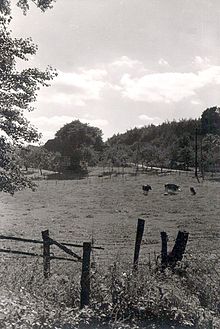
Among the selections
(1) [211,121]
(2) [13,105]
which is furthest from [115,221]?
(1) [211,121]

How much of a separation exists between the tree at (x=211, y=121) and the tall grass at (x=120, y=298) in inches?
4474

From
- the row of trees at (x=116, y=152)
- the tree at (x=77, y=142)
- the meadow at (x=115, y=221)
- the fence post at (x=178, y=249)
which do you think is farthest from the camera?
the tree at (x=77, y=142)

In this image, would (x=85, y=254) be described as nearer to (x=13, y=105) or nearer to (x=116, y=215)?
(x=13, y=105)

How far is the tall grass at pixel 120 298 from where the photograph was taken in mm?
6520

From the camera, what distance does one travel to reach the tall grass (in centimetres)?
652

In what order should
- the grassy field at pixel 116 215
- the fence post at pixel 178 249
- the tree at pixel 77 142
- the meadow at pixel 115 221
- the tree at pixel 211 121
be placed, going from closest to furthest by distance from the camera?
1. the fence post at pixel 178 249
2. the meadow at pixel 115 221
3. the grassy field at pixel 116 215
4. the tree at pixel 77 142
5. the tree at pixel 211 121

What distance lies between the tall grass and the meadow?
74mm

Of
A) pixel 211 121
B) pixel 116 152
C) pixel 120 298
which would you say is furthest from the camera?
pixel 211 121

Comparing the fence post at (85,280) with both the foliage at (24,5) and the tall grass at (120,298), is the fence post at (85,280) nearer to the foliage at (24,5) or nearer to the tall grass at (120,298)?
the tall grass at (120,298)

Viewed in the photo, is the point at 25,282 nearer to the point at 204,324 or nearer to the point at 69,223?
the point at 204,324

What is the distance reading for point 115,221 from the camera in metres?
28.1

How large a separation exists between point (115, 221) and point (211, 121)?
101m

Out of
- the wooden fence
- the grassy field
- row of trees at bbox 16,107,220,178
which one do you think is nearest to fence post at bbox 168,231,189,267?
the wooden fence

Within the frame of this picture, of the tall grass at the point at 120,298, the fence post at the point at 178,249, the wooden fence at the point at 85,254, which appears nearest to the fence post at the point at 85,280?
the wooden fence at the point at 85,254
